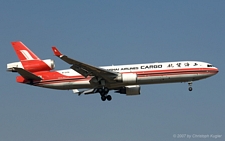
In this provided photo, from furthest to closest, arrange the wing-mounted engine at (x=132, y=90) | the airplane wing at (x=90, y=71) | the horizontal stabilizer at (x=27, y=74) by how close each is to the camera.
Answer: the wing-mounted engine at (x=132, y=90)
the horizontal stabilizer at (x=27, y=74)
the airplane wing at (x=90, y=71)

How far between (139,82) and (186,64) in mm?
5999

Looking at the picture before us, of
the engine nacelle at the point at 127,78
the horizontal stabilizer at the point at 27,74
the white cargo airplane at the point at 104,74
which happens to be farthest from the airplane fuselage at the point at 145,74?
the horizontal stabilizer at the point at 27,74

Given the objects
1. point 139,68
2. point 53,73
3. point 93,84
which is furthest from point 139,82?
point 53,73

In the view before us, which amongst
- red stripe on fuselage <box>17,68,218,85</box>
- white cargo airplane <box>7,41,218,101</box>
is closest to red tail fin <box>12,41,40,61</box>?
white cargo airplane <box>7,41,218,101</box>

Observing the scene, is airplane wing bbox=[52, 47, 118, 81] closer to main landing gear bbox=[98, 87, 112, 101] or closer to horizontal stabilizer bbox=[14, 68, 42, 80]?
main landing gear bbox=[98, 87, 112, 101]

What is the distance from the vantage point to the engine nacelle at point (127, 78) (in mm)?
58281

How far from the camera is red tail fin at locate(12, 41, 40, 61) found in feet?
206

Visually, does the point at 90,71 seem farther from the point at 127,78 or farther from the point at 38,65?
the point at 38,65

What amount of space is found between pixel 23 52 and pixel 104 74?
37.1 feet

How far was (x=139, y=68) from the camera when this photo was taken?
5950 centimetres

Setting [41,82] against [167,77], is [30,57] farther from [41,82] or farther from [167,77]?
[167,77]

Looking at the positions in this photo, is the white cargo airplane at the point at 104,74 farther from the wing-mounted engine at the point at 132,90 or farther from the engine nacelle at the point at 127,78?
the wing-mounted engine at the point at 132,90

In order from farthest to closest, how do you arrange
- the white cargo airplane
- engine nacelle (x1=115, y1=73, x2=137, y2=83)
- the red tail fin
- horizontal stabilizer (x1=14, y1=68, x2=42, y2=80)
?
the red tail fin
horizontal stabilizer (x1=14, y1=68, x2=42, y2=80)
the white cargo airplane
engine nacelle (x1=115, y1=73, x2=137, y2=83)

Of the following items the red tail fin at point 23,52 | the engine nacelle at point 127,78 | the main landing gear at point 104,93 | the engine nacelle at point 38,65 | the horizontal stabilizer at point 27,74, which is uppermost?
the red tail fin at point 23,52
